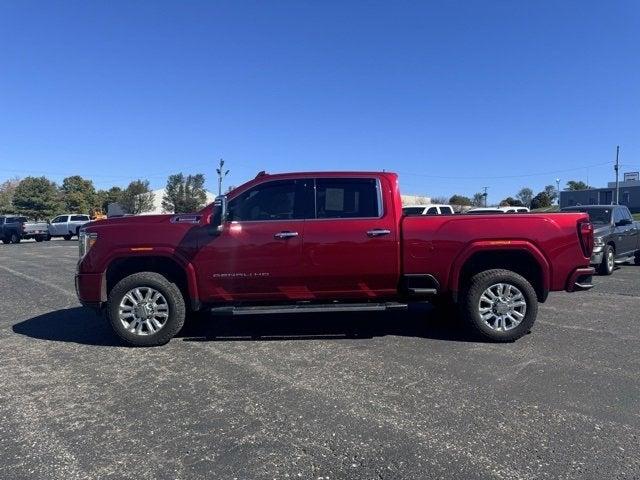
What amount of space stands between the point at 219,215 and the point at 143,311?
1.47m

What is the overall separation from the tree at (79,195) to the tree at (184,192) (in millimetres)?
16938

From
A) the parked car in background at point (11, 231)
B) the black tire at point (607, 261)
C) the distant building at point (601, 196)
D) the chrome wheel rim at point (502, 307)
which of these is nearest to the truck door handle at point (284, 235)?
the chrome wheel rim at point (502, 307)

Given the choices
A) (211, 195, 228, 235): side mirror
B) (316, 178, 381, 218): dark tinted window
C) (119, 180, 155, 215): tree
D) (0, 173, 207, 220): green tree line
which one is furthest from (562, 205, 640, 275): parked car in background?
(119, 180, 155, 215): tree

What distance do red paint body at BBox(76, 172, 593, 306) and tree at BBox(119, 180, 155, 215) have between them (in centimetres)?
5493

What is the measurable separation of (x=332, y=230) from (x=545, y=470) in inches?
144

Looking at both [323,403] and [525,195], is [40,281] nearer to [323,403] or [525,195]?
[323,403]

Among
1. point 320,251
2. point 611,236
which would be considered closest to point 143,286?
point 320,251

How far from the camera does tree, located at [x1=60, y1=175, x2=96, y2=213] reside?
68.1m

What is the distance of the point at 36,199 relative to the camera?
64562 millimetres

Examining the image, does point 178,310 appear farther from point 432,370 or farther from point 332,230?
point 432,370

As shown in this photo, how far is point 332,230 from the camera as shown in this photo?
21.0ft

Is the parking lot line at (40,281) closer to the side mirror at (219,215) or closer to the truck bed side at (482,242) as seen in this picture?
the side mirror at (219,215)

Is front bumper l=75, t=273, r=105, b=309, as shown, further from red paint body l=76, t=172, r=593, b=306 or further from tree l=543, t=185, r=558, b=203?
tree l=543, t=185, r=558, b=203

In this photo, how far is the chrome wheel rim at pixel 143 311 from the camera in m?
6.37
